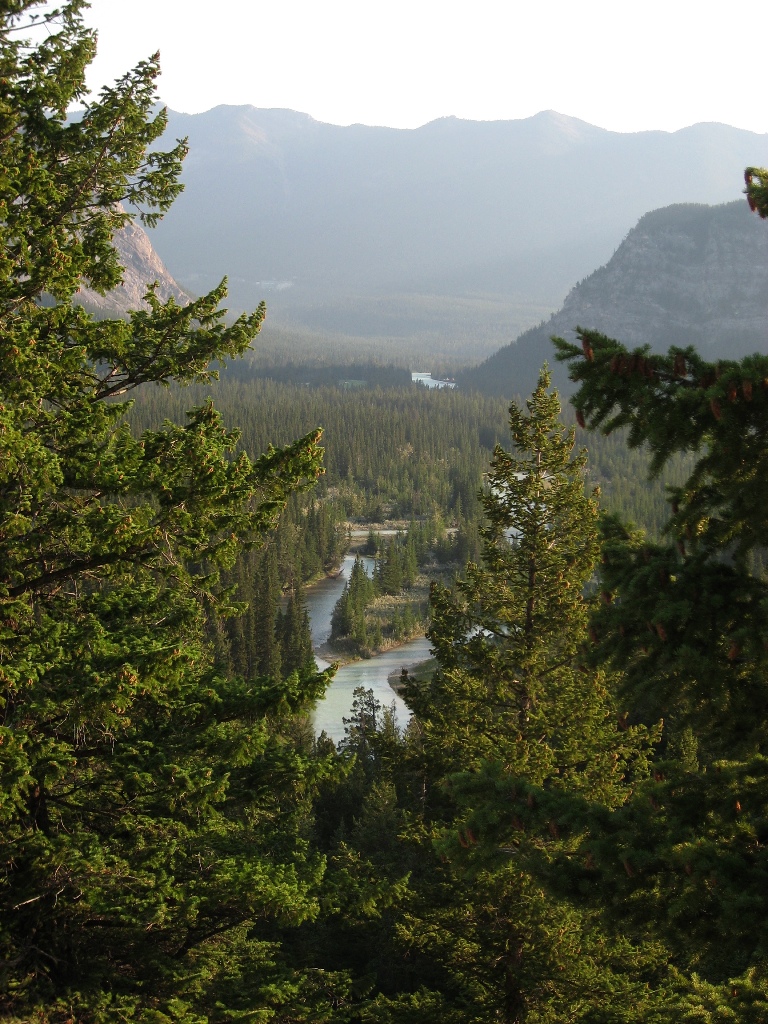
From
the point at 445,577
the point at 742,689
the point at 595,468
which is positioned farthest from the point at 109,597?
the point at 595,468

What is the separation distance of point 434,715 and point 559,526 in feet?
12.3

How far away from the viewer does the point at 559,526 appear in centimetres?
1478

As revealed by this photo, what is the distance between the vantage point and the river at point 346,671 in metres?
62.1

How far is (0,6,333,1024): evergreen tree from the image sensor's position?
8023 millimetres

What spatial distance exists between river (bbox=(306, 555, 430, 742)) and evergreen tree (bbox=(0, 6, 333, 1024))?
42.0 m

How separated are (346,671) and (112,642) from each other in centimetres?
6885

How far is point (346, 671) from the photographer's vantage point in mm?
76000

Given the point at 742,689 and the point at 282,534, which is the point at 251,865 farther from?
the point at 282,534

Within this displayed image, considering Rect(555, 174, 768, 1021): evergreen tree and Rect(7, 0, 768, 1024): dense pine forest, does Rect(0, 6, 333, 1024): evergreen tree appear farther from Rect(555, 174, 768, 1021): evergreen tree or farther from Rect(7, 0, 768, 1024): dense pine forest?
Rect(555, 174, 768, 1021): evergreen tree

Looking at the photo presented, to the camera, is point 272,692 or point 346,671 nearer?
point 272,692

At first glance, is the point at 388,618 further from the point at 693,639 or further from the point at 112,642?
the point at 693,639

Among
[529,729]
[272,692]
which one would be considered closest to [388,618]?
[529,729]

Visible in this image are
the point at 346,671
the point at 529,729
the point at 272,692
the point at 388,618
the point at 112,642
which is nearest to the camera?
the point at 112,642

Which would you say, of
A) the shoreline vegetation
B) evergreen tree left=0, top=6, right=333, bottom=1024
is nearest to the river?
the shoreline vegetation
